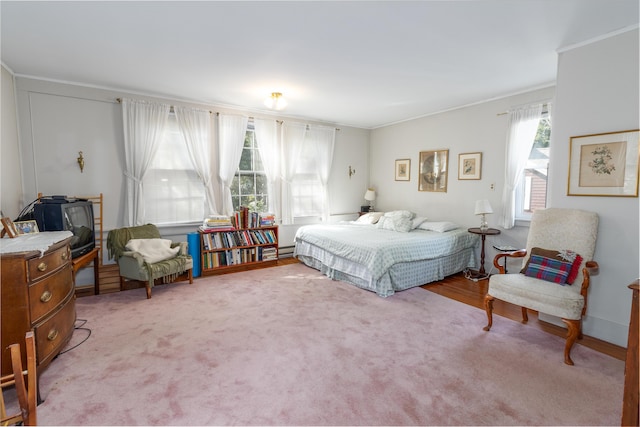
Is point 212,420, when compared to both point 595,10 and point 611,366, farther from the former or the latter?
point 595,10

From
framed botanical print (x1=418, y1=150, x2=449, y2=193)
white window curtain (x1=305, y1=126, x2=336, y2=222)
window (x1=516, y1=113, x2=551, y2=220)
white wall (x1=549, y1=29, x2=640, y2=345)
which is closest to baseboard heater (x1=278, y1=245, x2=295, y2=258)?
white window curtain (x1=305, y1=126, x2=336, y2=222)

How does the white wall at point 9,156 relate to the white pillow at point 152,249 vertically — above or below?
above

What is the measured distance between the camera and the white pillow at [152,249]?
353 centimetres

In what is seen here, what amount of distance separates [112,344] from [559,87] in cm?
460

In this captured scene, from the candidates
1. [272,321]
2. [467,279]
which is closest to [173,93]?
[272,321]

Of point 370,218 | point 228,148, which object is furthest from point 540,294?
point 228,148

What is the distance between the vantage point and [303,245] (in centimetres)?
498

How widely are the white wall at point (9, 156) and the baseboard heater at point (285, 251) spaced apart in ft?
11.3

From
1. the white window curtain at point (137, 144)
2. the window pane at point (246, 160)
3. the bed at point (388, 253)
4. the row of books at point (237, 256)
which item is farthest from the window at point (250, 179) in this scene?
the white window curtain at point (137, 144)

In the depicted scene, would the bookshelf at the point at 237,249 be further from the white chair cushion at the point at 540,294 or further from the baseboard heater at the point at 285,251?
the white chair cushion at the point at 540,294

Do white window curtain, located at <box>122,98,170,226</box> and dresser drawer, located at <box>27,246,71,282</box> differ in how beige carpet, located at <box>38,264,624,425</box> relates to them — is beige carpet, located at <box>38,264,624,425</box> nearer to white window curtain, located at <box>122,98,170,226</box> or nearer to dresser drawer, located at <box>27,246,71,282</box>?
dresser drawer, located at <box>27,246,71,282</box>

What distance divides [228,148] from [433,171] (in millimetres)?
3427

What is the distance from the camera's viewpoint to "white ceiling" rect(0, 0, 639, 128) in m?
2.15

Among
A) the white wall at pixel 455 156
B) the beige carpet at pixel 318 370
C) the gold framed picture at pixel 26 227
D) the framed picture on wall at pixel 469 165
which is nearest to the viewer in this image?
the beige carpet at pixel 318 370
